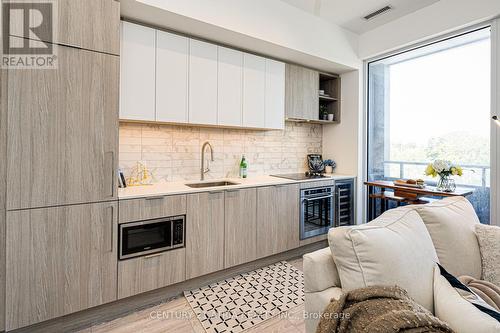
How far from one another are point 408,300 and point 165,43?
258 centimetres

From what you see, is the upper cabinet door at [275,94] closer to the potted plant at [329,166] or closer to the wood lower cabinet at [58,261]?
the potted plant at [329,166]

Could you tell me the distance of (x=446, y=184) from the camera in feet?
8.39

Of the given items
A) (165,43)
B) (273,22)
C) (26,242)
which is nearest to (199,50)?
(165,43)

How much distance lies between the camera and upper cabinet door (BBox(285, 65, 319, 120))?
10.8ft

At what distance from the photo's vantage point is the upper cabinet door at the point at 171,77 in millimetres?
2334

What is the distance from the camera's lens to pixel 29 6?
5.28 ft

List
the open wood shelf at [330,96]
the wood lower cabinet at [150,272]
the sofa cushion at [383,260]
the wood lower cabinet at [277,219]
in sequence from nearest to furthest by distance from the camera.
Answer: the sofa cushion at [383,260], the wood lower cabinet at [150,272], the wood lower cabinet at [277,219], the open wood shelf at [330,96]

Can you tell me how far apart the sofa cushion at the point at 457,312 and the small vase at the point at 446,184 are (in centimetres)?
189

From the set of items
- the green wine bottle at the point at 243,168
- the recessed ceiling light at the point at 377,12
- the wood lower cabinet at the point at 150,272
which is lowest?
the wood lower cabinet at the point at 150,272

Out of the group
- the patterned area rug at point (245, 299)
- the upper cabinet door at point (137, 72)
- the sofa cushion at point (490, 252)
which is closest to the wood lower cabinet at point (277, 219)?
the patterned area rug at point (245, 299)

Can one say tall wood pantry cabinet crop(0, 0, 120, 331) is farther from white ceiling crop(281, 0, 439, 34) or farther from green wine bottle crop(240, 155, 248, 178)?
white ceiling crop(281, 0, 439, 34)

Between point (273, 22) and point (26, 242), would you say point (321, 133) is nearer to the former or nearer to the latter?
point (273, 22)

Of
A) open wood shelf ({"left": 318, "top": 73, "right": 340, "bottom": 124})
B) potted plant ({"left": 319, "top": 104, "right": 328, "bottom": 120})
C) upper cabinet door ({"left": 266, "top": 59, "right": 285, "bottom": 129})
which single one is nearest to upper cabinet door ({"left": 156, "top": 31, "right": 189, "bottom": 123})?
upper cabinet door ({"left": 266, "top": 59, "right": 285, "bottom": 129})

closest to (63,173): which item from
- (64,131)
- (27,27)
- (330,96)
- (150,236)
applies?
(64,131)
